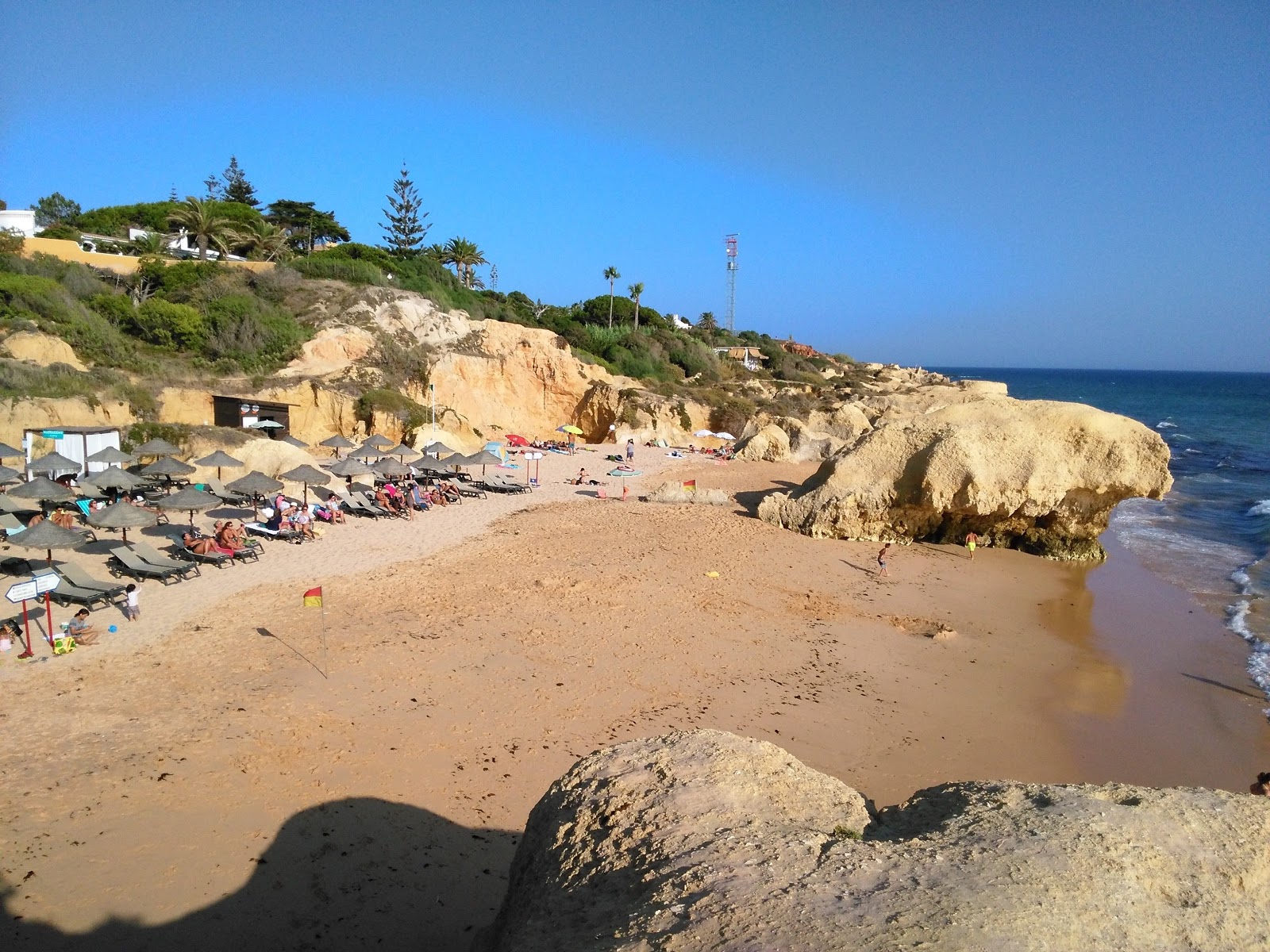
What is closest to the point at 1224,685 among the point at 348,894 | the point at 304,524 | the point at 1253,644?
the point at 1253,644

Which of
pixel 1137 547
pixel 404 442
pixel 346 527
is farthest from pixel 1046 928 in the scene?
pixel 404 442

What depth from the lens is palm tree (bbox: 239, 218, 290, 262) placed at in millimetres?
40688

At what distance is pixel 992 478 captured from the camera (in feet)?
59.5

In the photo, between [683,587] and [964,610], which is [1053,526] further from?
[683,587]

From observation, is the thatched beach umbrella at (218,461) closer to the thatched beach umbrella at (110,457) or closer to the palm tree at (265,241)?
the thatched beach umbrella at (110,457)

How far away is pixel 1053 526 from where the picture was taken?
1934 centimetres

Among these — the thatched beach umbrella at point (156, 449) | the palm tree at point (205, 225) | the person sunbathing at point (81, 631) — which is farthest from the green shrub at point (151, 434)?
the palm tree at point (205, 225)

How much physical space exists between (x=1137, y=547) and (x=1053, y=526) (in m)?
4.49

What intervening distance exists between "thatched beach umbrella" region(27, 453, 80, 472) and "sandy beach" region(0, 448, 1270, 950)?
5.75 metres

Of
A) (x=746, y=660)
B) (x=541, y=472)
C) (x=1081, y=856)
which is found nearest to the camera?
(x=1081, y=856)

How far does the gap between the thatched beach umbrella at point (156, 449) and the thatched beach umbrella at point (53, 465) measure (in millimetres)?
1696

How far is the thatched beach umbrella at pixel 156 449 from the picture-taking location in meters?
19.0

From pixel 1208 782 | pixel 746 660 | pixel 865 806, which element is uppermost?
pixel 865 806

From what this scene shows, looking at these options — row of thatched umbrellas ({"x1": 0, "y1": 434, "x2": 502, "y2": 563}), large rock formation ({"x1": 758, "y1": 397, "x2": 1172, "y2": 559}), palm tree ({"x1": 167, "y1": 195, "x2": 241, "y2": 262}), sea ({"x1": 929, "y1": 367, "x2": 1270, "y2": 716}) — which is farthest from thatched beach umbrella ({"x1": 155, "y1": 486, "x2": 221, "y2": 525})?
palm tree ({"x1": 167, "y1": 195, "x2": 241, "y2": 262})
